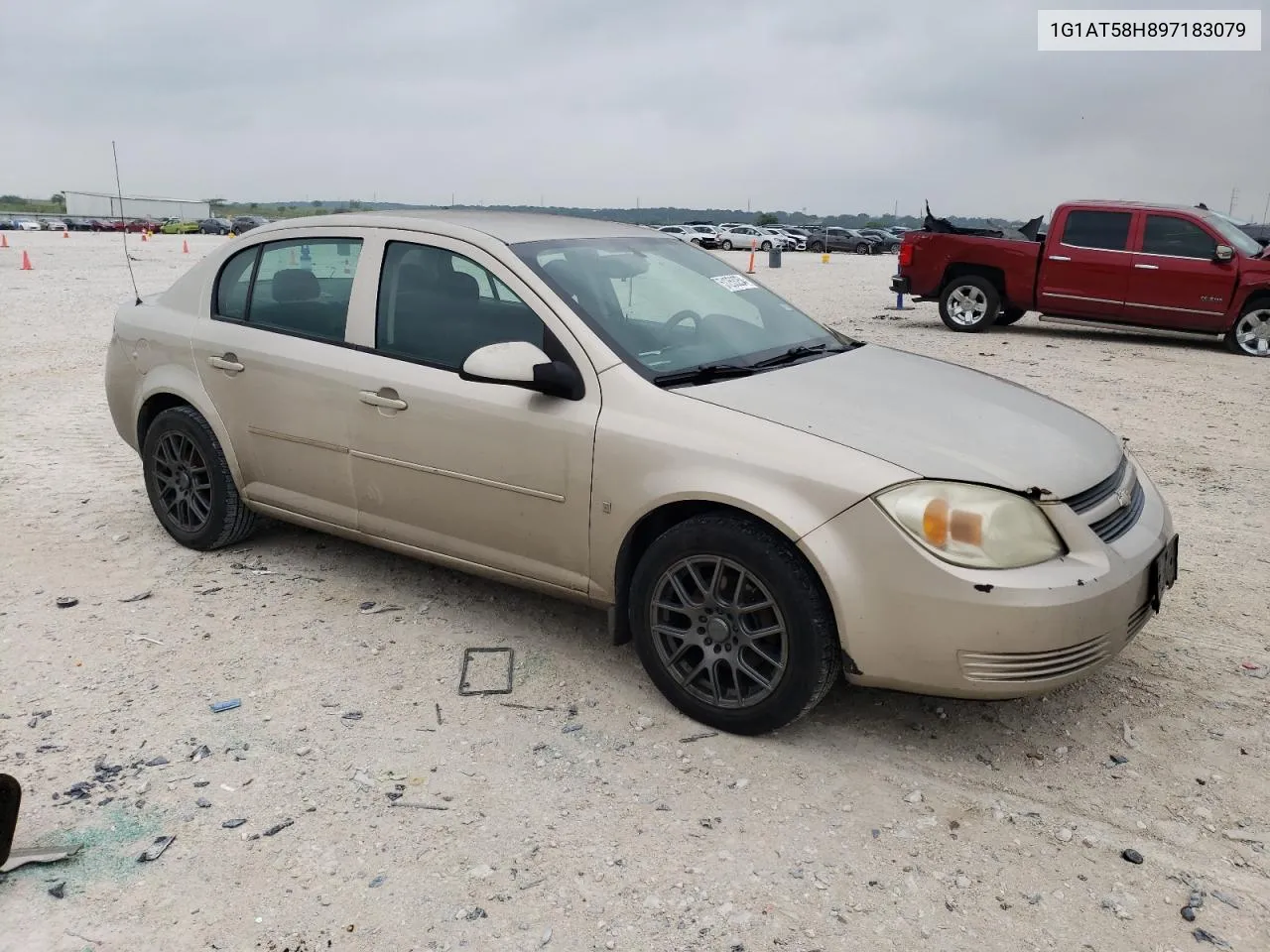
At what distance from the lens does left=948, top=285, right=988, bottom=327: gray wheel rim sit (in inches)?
544

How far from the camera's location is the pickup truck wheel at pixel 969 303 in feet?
45.0

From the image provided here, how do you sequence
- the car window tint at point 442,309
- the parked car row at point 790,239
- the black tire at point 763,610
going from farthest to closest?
the parked car row at point 790,239 → the car window tint at point 442,309 → the black tire at point 763,610

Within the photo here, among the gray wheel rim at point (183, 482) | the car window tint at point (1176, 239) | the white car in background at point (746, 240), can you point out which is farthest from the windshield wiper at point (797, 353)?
the white car in background at point (746, 240)

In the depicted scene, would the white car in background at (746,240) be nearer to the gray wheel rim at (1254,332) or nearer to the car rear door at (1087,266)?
the car rear door at (1087,266)

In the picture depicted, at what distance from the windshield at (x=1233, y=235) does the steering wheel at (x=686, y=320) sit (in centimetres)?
1083

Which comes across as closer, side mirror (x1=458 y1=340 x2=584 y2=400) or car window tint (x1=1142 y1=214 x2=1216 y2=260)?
side mirror (x1=458 y1=340 x2=584 y2=400)

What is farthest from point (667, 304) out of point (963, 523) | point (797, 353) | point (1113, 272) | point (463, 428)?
point (1113, 272)

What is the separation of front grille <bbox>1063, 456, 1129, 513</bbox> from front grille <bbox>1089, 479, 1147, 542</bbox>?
0.19 ft

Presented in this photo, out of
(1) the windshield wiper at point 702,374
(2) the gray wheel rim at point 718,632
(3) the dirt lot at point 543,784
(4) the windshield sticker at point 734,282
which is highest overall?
(4) the windshield sticker at point 734,282

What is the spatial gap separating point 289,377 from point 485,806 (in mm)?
2239

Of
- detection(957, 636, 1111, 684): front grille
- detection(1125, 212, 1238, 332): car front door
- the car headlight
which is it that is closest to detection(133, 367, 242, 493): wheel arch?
the car headlight

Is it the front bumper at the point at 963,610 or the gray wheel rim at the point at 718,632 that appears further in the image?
the gray wheel rim at the point at 718,632

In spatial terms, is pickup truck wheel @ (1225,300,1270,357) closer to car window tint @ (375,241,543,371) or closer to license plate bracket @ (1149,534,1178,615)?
license plate bracket @ (1149,534,1178,615)

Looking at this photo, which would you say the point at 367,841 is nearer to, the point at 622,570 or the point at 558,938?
the point at 558,938
